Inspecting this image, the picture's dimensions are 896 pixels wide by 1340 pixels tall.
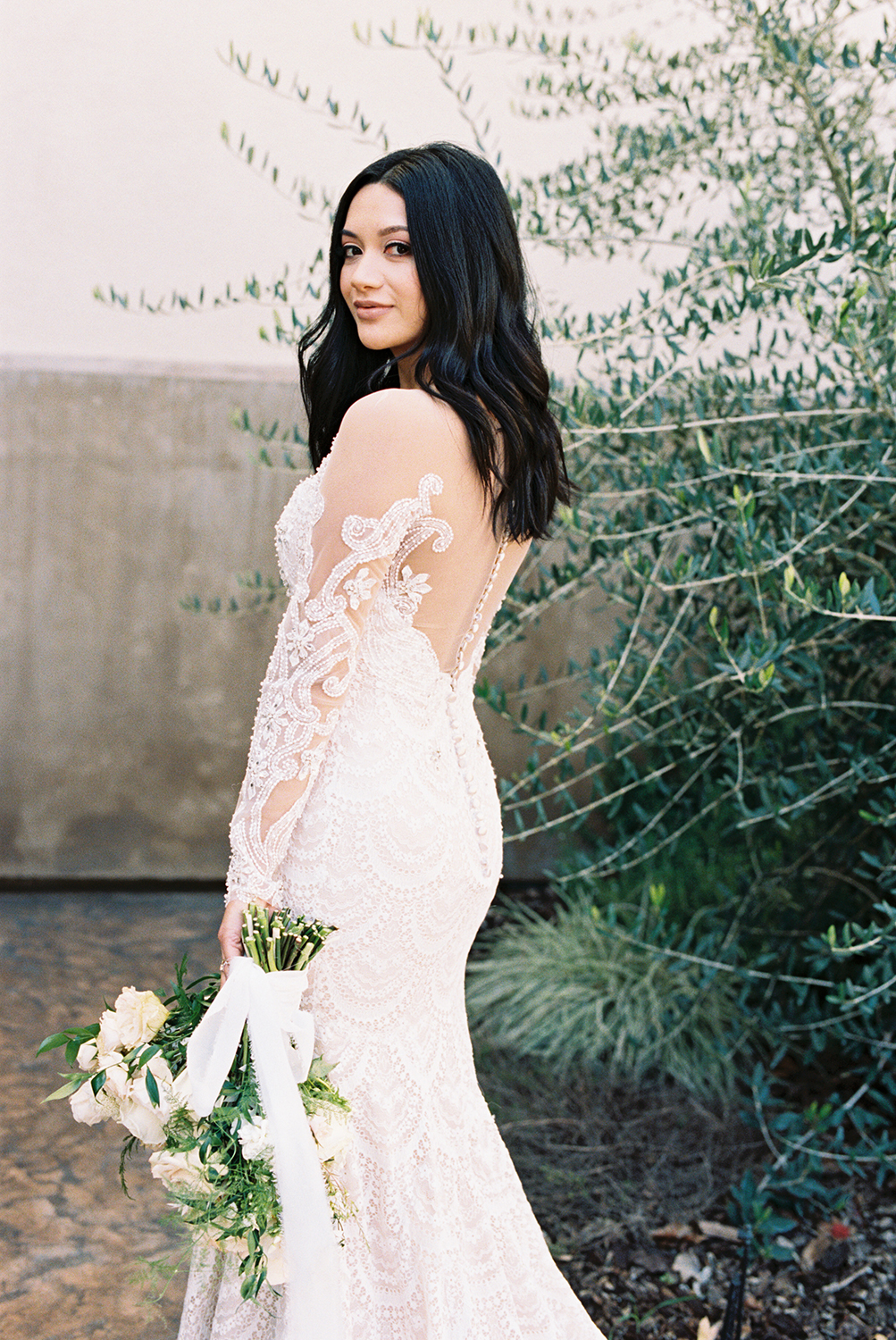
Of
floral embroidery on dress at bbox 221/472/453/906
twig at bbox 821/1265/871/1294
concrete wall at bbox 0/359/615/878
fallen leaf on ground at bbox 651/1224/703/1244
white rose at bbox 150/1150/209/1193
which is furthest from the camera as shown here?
concrete wall at bbox 0/359/615/878

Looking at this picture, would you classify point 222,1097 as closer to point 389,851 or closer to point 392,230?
point 389,851

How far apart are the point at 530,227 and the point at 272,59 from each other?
2.13 metres

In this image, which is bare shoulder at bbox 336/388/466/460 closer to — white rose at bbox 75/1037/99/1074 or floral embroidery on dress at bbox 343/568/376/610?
floral embroidery on dress at bbox 343/568/376/610

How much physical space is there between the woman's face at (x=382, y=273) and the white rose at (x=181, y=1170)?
1.17 meters

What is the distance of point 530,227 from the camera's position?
10.1 feet

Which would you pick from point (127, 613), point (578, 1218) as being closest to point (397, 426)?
point (578, 1218)

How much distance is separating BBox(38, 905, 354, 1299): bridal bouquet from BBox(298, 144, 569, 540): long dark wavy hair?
0.72m

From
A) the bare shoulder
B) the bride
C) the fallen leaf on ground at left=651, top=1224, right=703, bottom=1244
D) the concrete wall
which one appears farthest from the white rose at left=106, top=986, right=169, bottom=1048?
the concrete wall

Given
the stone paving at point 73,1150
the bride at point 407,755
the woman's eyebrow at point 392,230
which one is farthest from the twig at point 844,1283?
the woman's eyebrow at point 392,230

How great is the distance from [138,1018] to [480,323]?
1095 mm

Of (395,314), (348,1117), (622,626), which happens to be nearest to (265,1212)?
(348,1117)

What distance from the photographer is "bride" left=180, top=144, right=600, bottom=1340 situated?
1.64 m

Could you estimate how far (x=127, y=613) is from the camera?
4.76m

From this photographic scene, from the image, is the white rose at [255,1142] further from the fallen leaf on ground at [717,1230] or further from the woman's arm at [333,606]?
the fallen leaf on ground at [717,1230]
